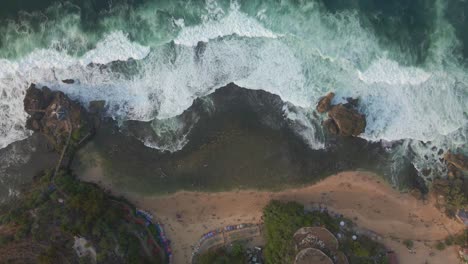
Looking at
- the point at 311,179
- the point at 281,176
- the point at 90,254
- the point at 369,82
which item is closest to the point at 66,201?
the point at 90,254

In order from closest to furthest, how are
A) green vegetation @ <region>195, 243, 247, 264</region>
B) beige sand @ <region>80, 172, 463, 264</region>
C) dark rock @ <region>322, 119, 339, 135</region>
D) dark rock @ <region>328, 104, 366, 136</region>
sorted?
green vegetation @ <region>195, 243, 247, 264</region> < beige sand @ <region>80, 172, 463, 264</region> < dark rock @ <region>328, 104, 366, 136</region> < dark rock @ <region>322, 119, 339, 135</region>

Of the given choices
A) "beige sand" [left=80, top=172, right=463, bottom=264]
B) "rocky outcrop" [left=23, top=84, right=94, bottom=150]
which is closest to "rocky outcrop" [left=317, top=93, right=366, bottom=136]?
"beige sand" [left=80, top=172, right=463, bottom=264]

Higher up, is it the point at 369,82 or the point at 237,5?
the point at 237,5

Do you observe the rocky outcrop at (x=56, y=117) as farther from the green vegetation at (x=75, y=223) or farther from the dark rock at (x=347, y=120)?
the dark rock at (x=347, y=120)

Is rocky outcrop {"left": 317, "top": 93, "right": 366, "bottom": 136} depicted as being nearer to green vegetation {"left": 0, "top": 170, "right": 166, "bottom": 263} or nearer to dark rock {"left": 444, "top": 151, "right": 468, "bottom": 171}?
dark rock {"left": 444, "top": 151, "right": 468, "bottom": 171}

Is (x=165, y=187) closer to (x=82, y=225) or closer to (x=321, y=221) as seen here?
(x=82, y=225)

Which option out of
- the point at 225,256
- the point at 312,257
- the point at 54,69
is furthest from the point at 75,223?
the point at 312,257

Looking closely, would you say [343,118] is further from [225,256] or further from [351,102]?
[225,256]
